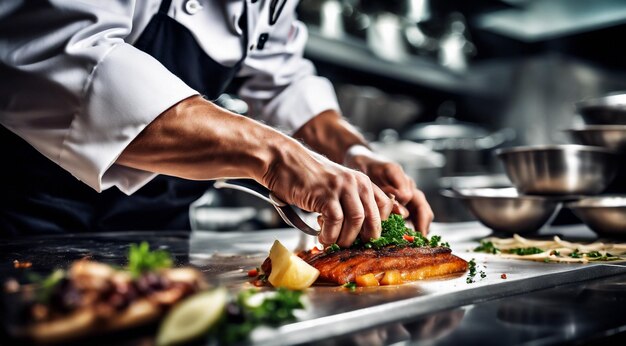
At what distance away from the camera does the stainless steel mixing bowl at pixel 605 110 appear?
237 centimetres

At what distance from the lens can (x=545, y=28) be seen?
733 centimetres

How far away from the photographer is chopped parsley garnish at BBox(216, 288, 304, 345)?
2.62 ft

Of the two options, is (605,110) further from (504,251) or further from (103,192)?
(103,192)

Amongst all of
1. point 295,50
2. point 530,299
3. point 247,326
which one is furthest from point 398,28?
point 247,326

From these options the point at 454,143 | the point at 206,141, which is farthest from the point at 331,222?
the point at 454,143

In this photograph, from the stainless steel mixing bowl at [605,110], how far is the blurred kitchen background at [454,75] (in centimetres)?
237

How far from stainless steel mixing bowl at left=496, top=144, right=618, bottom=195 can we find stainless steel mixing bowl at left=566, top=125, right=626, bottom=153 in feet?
0.50

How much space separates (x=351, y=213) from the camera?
1300 millimetres

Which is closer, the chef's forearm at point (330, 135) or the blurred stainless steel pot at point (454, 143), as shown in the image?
the chef's forearm at point (330, 135)

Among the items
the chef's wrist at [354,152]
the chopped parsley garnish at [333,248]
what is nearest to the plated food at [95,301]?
the chopped parsley garnish at [333,248]

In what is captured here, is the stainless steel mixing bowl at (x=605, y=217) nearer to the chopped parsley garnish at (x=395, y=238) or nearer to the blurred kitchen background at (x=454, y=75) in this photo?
the chopped parsley garnish at (x=395, y=238)

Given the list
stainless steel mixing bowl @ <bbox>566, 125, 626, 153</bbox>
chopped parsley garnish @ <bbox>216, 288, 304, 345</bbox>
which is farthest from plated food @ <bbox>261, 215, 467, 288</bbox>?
stainless steel mixing bowl @ <bbox>566, 125, 626, 153</bbox>

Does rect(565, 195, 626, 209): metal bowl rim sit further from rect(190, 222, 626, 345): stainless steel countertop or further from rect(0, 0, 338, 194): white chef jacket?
rect(0, 0, 338, 194): white chef jacket

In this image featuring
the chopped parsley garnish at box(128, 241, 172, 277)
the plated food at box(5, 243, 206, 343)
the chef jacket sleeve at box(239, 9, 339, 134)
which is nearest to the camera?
the plated food at box(5, 243, 206, 343)
